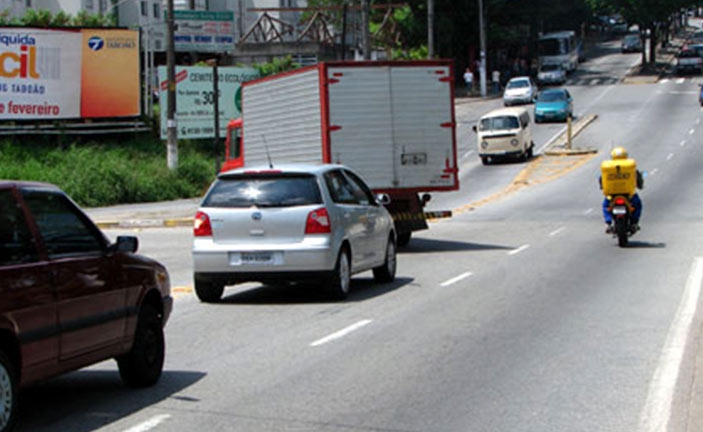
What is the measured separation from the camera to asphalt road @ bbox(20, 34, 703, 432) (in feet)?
28.0

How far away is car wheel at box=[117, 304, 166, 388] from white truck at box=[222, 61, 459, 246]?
13.6 metres

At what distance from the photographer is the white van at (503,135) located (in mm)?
51312

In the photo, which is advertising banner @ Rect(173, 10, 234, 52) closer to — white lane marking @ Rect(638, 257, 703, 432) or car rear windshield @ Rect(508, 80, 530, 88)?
car rear windshield @ Rect(508, 80, 530, 88)

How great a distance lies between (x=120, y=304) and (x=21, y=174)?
1360 inches

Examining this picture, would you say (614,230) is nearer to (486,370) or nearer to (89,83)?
(486,370)

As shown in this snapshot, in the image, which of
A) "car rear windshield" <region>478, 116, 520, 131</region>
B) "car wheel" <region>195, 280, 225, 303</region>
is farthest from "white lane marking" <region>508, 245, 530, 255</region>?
"car rear windshield" <region>478, 116, 520, 131</region>

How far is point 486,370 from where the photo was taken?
10.3m

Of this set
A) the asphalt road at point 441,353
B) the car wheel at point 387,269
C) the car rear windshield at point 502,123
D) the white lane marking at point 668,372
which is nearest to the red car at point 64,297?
the asphalt road at point 441,353

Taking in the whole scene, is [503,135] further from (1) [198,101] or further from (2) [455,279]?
(2) [455,279]

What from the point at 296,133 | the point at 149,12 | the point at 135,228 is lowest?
the point at 135,228

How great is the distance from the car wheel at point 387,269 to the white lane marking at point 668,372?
4175 millimetres

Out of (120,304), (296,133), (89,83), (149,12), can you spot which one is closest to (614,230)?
(296,133)

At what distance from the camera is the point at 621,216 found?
22.3 meters

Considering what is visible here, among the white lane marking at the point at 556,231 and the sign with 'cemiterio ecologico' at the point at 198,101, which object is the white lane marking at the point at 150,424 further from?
the sign with 'cemiterio ecologico' at the point at 198,101
